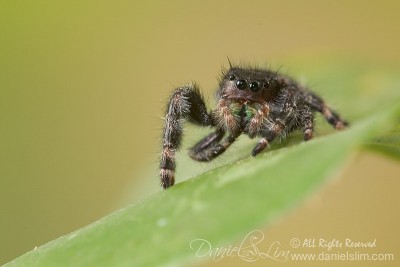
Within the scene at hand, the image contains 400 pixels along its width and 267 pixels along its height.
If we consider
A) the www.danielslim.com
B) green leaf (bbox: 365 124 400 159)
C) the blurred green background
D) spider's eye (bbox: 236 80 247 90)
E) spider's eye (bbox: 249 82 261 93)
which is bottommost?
green leaf (bbox: 365 124 400 159)

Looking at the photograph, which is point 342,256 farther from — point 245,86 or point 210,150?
point 245,86

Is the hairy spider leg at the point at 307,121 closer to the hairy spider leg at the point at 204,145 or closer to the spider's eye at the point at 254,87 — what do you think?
the spider's eye at the point at 254,87

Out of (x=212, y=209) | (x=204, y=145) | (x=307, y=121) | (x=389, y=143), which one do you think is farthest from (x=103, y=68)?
(x=212, y=209)

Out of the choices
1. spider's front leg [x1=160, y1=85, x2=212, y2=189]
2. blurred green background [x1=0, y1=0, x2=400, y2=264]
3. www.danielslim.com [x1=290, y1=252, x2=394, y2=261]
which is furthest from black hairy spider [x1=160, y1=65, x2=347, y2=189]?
blurred green background [x1=0, y1=0, x2=400, y2=264]

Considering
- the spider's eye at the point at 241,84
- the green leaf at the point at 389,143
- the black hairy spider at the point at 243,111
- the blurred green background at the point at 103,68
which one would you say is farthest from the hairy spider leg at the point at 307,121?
the blurred green background at the point at 103,68

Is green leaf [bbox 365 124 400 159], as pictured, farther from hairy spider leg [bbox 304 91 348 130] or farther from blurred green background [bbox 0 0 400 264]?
blurred green background [bbox 0 0 400 264]

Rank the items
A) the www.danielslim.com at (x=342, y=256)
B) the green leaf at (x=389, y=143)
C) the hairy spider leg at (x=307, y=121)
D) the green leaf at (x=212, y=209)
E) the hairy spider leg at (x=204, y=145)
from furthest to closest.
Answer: the www.danielslim.com at (x=342, y=256) → the hairy spider leg at (x=204, y=145) → the hairy spider leg at (x=307, y=121) → the green leaf at (x=389, y=143) → the green leaf at (x=212, y=209)

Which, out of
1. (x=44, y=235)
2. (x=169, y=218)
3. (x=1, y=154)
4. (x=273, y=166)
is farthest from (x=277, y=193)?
(x=1, y=154)
